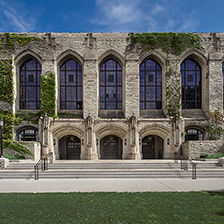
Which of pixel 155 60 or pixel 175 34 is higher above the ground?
pixel 175 34

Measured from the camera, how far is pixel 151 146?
879 inches

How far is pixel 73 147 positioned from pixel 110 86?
865 cm

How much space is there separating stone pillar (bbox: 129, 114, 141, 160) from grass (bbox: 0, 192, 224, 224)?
11942 millimetres

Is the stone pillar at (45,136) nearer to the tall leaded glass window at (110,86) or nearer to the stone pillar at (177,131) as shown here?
the tall leaded glass window at (110,86)

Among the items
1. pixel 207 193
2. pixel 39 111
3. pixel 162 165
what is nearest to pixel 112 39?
pixel 39 111

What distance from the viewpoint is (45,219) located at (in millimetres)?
5223

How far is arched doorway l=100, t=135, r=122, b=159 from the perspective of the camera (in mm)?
21812

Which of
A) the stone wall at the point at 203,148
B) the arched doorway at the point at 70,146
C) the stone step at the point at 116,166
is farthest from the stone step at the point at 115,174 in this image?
the arched doorway at the point at 70,146

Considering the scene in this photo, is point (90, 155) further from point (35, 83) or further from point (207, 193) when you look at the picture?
point (207, 193)

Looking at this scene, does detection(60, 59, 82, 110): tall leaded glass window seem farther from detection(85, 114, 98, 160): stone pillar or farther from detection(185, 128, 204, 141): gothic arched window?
detection(185, 128, 204, 141): gothic arched window

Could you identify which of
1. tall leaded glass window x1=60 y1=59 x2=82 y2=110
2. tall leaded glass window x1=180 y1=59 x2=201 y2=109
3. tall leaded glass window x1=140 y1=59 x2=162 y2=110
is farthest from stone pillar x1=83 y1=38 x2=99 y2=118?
tall leaded glass window x1=180 y1=59 x2=201 y2=109

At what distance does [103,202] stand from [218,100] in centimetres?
→ 2034

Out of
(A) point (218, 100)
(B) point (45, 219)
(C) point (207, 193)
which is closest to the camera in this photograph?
(B) point (45, 219)

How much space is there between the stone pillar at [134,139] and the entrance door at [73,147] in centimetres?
645
